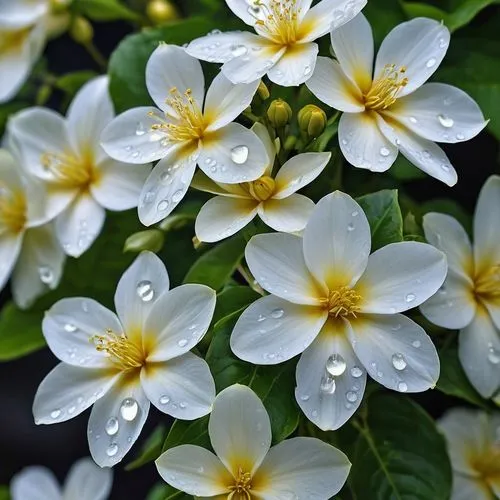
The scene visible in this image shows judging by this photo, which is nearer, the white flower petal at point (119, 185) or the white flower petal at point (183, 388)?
the white flower petal at point (183, 388)

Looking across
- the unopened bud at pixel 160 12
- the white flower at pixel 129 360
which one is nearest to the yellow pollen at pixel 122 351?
the white flower at pixel 129 360

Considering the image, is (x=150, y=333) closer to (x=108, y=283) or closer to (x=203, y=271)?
(x=203, y=271)

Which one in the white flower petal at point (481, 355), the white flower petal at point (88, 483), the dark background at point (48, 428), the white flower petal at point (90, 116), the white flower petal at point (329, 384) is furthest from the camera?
the dark background at point (48, 428)

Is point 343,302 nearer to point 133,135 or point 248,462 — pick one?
point 248,462

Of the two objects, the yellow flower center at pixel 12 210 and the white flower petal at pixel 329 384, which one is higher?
the white flower petal at pixel 329 384

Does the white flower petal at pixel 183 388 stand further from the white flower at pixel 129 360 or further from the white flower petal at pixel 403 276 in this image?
the white flower petal at pixel 403 276

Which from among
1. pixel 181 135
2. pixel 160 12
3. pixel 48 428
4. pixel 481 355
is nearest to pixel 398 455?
pixel 481 355

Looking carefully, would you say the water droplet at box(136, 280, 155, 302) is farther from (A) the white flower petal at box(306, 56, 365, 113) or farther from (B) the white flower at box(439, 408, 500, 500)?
(B) the white flower at box(439, 408, 500, 500)

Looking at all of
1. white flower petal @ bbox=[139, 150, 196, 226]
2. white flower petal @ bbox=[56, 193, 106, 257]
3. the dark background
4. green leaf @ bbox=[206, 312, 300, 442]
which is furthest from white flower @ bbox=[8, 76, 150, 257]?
the dark background

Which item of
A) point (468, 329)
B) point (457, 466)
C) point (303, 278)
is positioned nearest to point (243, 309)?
point (303, 278)
